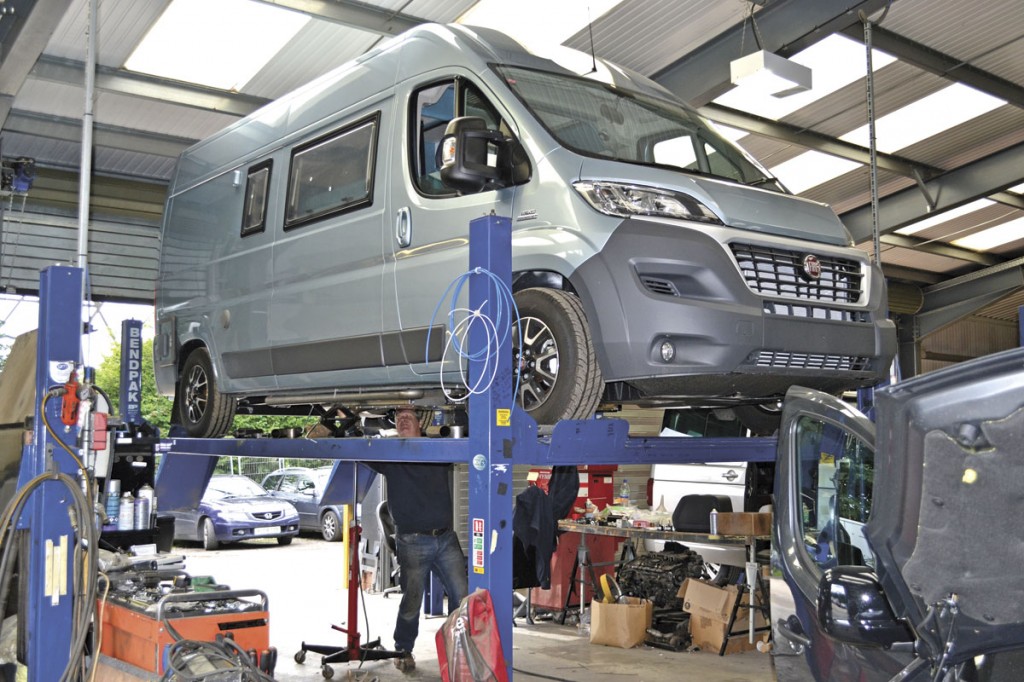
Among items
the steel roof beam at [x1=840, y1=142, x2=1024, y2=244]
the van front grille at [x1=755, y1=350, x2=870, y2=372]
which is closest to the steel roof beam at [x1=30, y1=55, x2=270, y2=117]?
the van front grille at [x1=755, y1=350, x2=870, y2=372]

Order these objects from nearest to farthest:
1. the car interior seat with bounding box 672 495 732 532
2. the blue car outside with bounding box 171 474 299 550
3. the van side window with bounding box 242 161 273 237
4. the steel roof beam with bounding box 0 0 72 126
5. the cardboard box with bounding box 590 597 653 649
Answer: the van side window with bounding box 242 161 273 237
the car interior seat with bounding box 672 495 732 532
the steel roof beam with bounding box 0 0 72 126
the cardboard box with bounding box 590 597 653 649
the blue car outside with bounding box 171 474 299 550

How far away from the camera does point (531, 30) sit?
8.96 metres

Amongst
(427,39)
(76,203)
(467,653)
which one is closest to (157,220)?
(76,203)

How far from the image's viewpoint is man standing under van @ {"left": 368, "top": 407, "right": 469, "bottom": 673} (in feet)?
20.8

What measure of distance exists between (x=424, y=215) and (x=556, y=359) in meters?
0.96

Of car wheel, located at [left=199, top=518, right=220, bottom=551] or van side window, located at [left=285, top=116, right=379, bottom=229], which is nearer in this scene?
van side window, located at [left=285, top=116, right=379, bottom=229]

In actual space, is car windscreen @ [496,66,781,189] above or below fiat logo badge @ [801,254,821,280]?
above

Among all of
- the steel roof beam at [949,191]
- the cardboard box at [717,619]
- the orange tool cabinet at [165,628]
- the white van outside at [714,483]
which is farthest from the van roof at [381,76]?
the steel roof beam at [949,191]

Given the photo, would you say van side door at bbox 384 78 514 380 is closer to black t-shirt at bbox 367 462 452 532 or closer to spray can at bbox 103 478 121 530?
black t-shirt at bbox 367 462 452 532

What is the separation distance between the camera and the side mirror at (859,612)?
1.93 metres

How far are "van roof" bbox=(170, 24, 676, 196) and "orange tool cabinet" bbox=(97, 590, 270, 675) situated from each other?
2.38 meters

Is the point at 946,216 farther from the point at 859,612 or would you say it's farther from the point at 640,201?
the point at 859,612

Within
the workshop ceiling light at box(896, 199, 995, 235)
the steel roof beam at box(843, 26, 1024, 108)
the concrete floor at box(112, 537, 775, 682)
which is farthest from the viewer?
the workshop ceiling light at box(896, 199, 995, 235)

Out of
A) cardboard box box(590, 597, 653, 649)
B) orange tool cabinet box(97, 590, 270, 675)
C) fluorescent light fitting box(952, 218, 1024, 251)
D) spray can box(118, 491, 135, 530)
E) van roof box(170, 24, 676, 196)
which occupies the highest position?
fluorescent light fitting box(952, 218, 1024, 251)
